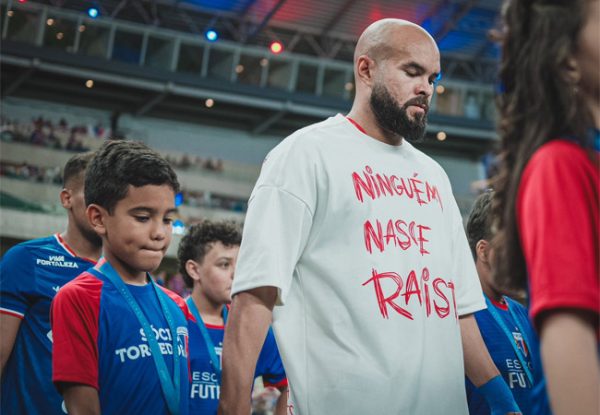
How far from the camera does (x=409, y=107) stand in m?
2.67

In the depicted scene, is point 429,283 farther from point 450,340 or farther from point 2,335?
point 2,335

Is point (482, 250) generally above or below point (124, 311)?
above

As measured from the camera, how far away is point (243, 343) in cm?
228

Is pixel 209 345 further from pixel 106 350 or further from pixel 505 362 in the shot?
pixel 505 362

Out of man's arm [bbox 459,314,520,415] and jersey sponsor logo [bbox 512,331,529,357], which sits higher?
jersey sponsor logo [bbox 512,331,529,357]

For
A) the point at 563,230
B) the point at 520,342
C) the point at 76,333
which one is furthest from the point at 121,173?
the point at 563,230

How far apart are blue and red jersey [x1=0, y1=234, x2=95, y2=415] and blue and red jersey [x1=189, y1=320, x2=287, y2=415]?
647 millimetres

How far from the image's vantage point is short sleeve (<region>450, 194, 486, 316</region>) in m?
2.68

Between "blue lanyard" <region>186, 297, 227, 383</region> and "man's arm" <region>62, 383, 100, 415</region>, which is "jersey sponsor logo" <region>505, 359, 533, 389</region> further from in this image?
"man's arm" <region>62, 383, 100, 415</region>

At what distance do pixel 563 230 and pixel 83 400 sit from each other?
1692 mm

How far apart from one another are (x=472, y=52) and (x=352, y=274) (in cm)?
2602

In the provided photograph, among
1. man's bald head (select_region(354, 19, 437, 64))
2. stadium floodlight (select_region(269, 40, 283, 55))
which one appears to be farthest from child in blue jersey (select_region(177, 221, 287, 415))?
stadium floodlight (select_region(269, 40, 283, 55))

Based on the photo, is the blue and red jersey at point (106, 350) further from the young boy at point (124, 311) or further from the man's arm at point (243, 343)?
the man's arm at point (243, 343)

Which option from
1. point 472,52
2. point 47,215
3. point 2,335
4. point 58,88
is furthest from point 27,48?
point 2,335
